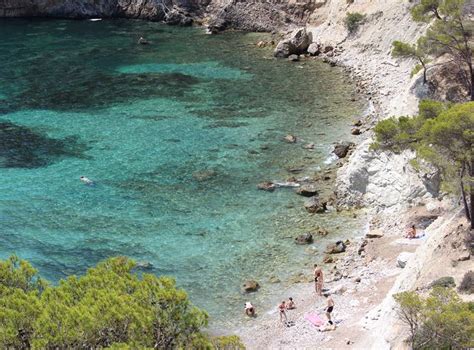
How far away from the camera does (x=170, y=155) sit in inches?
2141

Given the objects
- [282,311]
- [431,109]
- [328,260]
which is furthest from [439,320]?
[328,260]

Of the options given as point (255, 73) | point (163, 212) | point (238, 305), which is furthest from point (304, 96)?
point (238, 305)

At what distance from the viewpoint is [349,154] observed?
169 feet

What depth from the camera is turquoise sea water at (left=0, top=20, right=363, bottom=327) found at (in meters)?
41.2

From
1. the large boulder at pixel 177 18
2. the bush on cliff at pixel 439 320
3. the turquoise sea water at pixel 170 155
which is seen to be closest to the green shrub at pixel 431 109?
the turquoise sea water at pixel 170 155

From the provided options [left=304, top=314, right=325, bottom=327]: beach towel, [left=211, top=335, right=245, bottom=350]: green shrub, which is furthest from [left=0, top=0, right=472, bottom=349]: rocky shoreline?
[left=211, top=335, right=245, bottom=350]: green shrub

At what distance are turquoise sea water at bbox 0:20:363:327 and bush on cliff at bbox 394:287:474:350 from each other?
12566mm

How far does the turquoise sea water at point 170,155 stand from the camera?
4122cm

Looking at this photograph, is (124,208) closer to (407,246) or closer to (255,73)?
(407,246)

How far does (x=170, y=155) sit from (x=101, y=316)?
3224 centimetres

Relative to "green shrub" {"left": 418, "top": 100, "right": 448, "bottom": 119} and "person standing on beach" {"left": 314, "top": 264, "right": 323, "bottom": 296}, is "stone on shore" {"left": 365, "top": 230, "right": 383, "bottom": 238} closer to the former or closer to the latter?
"person standing on beach" {"left": 314, "top": 264, "right": 323, "bottom": 296}

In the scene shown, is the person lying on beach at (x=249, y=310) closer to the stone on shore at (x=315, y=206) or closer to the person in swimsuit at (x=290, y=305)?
the person in swimsuit at (x=290, y=305)

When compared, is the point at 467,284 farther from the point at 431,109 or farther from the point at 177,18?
the point at 177,18

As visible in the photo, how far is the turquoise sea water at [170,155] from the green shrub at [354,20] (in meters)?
6.15
